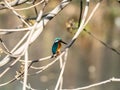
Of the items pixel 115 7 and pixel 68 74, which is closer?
pixel 68 74

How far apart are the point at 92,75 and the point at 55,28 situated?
308cm

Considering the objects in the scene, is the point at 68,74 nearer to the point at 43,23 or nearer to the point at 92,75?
the point at 92,75

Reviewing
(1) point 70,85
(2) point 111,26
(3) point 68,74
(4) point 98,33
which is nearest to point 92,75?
(3) point 68,74

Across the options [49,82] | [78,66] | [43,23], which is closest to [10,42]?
[78,66]

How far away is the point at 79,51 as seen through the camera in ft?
31.5

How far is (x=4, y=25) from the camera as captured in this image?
34.2ft

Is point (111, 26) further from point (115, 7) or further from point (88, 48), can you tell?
point (88, 48)

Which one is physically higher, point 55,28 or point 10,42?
point 55,28

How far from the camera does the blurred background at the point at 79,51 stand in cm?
733

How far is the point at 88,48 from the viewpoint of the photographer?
32.4ft

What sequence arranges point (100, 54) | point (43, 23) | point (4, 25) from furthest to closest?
1. point (4, 25)
2. point (100, 54)
3. point (43, 23)

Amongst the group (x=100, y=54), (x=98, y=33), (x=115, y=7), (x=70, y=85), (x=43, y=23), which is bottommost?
(x=43, y=23)

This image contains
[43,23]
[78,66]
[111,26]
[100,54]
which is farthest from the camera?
[111,26]

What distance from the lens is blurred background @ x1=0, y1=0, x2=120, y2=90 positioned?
7.33 meters
